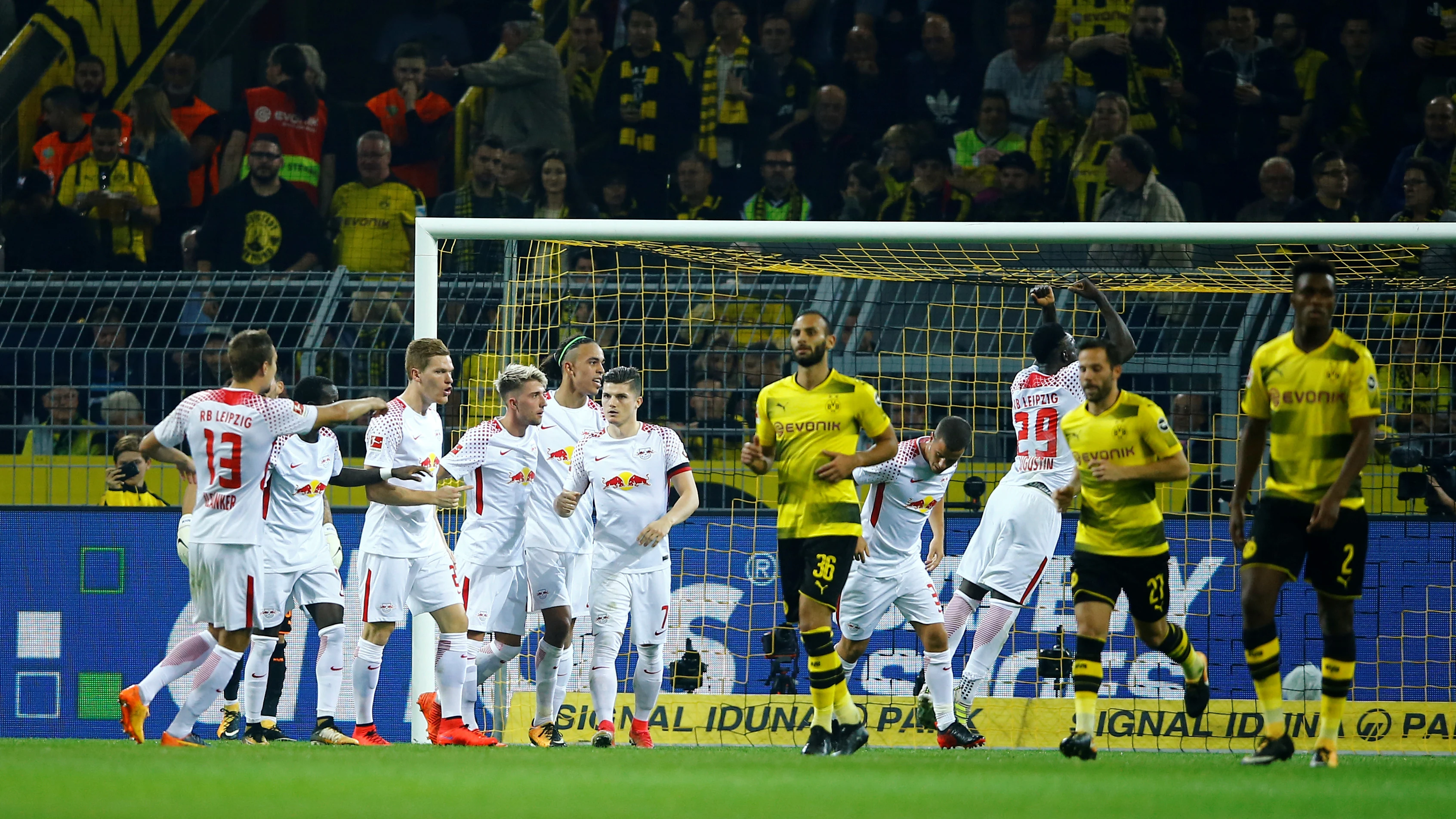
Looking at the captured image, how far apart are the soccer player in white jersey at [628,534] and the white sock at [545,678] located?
0.27 metres

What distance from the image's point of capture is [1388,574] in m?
10.2

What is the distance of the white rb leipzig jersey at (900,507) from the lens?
930 centimetres

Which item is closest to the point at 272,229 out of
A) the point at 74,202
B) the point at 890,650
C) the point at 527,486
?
the point at 74,202

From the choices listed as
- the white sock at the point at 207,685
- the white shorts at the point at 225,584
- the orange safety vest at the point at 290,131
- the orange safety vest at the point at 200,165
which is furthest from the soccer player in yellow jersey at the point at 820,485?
the orange safety vest at the point at 200,165

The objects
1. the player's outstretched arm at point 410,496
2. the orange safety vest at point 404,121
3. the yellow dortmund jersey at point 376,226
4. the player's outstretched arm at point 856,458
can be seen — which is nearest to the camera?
the player's outstretched arm at point 856,458

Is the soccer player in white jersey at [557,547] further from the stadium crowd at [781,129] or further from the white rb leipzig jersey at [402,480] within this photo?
the stadium crowd at [781,129]

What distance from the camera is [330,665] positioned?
31.1 ft

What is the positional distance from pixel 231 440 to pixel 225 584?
714 mm

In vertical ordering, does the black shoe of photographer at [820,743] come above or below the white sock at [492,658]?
below

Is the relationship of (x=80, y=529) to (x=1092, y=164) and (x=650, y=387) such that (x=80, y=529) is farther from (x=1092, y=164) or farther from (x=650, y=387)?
(x=1092, y=164)

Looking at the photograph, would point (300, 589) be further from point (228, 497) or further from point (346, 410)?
point (346, 410)

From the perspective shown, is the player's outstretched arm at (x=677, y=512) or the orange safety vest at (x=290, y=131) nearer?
the player's outstretched arm at (x=677, y=512)

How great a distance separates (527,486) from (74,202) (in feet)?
27.2

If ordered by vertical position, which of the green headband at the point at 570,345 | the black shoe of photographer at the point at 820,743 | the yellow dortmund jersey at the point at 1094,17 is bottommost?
the black shoe of photographer at the point at 820,743
